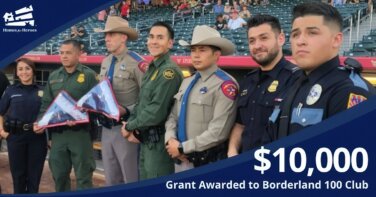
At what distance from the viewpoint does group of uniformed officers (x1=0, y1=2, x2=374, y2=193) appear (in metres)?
1.80

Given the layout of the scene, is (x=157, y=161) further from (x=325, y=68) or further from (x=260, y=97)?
(x=325, y=68)

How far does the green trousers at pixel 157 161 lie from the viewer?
2953 millimetres

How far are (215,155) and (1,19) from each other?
1.65 meters

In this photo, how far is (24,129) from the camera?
385 centimetres

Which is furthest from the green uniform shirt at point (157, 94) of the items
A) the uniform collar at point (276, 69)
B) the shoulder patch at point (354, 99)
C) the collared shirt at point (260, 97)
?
the shoulder patch at point (354, 99)

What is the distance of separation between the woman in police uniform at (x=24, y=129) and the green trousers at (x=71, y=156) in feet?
0.83

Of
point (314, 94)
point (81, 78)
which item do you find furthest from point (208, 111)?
point (81, 78)

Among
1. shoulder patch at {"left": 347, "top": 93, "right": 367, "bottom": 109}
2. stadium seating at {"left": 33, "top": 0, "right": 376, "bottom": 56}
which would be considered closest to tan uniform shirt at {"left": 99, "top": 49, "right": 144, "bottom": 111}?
shoulder patch at {"left": 347, "top": 93, "right": 367, "bottom": 109}

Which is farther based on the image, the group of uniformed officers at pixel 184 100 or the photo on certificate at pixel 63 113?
the photo on certificate at pixel 63 113

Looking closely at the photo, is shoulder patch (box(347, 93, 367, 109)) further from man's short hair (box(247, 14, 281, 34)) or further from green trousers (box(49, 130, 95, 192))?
green trousers (box(49, 130, 95, 192))

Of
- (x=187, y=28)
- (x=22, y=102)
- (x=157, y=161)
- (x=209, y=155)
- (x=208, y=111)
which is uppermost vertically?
(x=187, y=28)

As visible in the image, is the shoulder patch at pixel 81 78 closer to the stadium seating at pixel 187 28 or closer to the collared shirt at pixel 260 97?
the collared shirt at pixel 260 97

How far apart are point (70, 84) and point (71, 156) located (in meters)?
0.59

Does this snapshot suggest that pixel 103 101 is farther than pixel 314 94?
Yes
